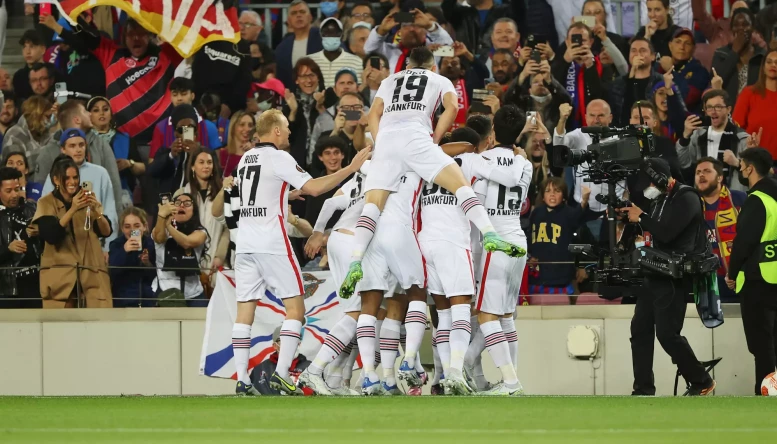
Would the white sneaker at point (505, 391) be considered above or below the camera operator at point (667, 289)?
below

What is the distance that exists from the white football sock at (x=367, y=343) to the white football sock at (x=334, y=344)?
0.19 m

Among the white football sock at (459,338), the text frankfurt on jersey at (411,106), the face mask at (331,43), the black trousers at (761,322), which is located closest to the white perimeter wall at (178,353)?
the black trousers at (761,322)

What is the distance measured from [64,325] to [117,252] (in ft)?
2.80

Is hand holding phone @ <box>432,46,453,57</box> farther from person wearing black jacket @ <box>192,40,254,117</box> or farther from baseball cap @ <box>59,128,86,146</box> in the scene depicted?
baseball cap @ <box>59,128,86,146</box>

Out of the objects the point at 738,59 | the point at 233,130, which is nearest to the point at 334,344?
the point at 233,130

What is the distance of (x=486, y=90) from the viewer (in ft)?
47.4

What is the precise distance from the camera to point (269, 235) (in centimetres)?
1095

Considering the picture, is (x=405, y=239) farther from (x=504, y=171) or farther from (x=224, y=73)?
(x=224, y=73)

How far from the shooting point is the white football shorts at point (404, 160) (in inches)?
421

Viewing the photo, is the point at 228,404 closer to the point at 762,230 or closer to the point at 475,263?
the point at 475,263

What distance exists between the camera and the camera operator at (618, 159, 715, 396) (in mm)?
11336

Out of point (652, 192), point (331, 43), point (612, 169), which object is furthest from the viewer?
point (331, 43)

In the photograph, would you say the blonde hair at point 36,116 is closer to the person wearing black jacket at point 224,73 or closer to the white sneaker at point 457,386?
the person wearing black jacket at point 224,73

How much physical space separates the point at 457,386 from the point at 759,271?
2896mm
